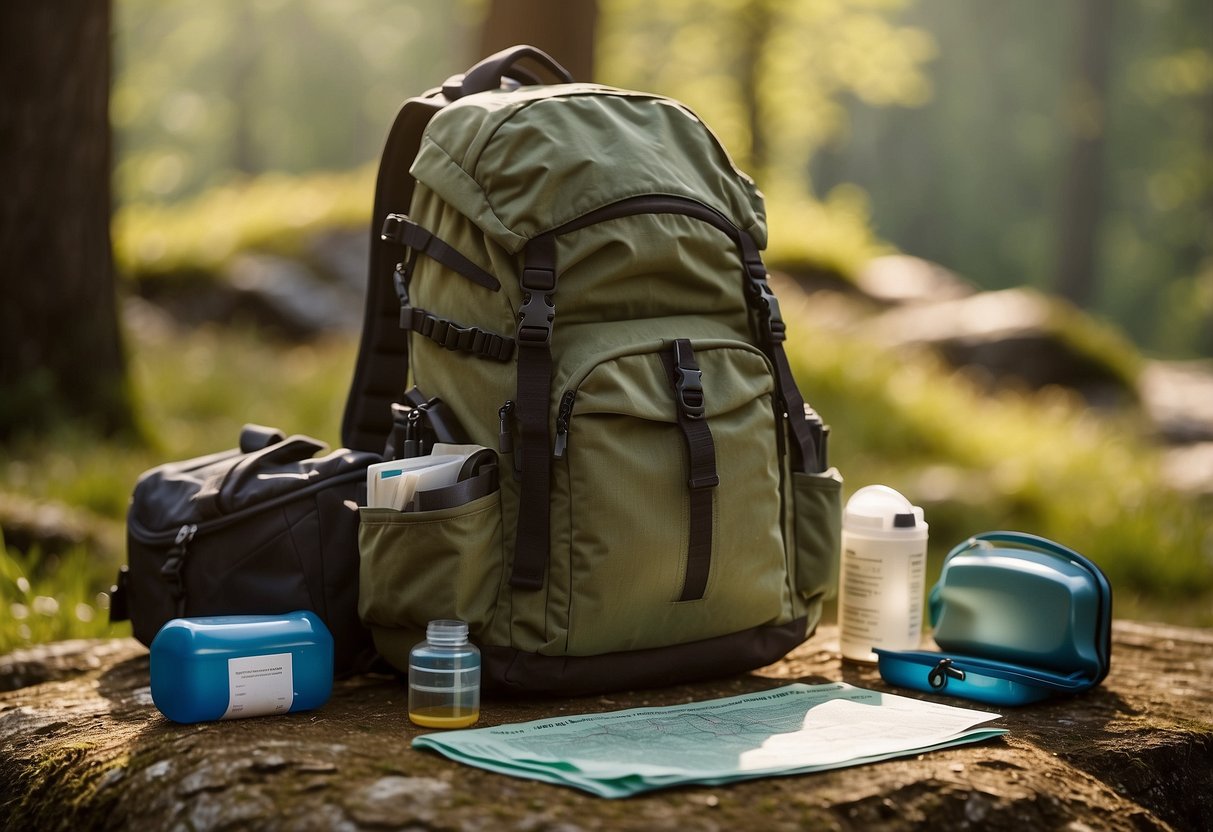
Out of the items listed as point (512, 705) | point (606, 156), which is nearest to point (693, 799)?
point (512, 705)

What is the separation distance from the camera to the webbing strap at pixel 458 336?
2.02 metres

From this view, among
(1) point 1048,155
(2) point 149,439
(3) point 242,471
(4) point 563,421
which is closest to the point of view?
(4) point 563,421

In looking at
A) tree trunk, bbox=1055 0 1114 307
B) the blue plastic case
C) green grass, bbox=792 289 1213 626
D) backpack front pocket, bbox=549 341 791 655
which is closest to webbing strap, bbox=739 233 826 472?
backpack front pocket, bbox=549 341 791 655

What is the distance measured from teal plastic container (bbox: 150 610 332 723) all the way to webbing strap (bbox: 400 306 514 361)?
545mm

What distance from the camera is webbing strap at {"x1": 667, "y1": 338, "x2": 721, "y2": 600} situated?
6.60 feet

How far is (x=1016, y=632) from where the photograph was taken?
87.1 inches

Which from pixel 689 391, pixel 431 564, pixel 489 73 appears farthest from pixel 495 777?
pixel 489 73

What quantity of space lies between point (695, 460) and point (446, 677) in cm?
56

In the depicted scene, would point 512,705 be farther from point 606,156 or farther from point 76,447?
point 76,447

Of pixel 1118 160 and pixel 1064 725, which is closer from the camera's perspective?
pixel 1064 725

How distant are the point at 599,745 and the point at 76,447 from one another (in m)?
3.15

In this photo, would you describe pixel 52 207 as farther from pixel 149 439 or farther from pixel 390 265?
pixel 390 265

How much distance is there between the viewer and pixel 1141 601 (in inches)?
170

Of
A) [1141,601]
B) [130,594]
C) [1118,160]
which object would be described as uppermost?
[1118,160]
